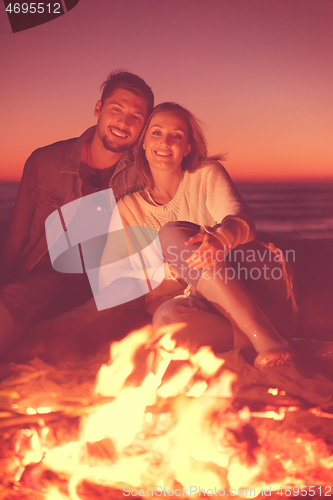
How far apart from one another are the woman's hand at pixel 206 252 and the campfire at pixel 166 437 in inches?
13.1

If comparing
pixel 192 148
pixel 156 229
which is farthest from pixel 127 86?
pixel 156 229

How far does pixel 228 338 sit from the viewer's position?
1639mm

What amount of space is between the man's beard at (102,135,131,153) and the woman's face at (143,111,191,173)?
141 mm

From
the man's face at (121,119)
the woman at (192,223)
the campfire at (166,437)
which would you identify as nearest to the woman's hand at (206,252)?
the woman at (192,223)

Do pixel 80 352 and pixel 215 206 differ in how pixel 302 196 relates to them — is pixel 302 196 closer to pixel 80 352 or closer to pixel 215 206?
pixel 215 206

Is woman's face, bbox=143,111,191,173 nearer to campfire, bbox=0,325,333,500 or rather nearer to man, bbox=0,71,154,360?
man, bbox=0,71,154,360

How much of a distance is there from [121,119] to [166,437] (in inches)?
55.2

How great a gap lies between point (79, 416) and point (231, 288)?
800 mm

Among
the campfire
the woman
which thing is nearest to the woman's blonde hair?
the woman

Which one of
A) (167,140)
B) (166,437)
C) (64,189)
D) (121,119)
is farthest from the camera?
(64,189)

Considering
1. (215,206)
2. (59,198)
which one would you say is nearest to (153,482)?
(215,206)

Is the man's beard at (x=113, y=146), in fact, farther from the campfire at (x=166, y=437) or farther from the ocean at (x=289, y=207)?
the campfire at (x=166, y=437)

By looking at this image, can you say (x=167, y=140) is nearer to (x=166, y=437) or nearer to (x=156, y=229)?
(x=156, y=229)

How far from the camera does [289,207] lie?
200cm
